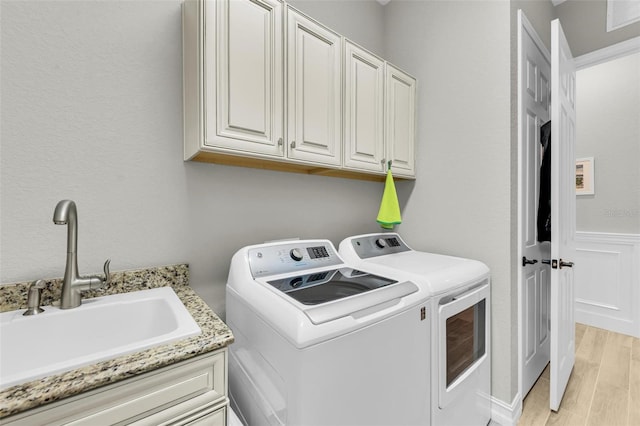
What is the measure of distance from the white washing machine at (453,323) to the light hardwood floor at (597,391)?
442 millimetres

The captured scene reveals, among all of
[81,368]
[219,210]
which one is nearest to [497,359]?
[219,210]

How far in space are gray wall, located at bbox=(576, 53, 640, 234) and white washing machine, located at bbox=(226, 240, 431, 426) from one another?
2.92 m

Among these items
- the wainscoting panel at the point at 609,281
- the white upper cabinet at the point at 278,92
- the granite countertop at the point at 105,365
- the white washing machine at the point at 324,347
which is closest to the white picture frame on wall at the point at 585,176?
the wainscoting panel at the point at 609,281

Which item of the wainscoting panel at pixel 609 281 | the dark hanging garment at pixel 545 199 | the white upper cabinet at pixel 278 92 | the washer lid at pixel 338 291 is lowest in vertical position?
the wainscoting panel at pixel 609 281

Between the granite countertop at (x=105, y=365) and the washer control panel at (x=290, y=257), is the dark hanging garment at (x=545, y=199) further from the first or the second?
the granite countertop at (x=105, y=365)

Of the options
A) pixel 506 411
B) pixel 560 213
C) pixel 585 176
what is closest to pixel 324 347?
pixel 506 411

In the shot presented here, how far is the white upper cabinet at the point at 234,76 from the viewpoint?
3.67 feet

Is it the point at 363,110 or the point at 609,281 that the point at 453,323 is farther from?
the point at 609,281

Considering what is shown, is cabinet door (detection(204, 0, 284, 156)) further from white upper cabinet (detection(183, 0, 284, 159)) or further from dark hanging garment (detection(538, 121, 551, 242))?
dark hanging garment (detection(538, 121, 551, 242))

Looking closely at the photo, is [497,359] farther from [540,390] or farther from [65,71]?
[65,71]

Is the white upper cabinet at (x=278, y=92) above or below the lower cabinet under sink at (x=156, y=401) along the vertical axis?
above

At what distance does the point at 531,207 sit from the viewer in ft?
6.17

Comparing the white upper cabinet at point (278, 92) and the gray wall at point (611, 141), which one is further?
the gray wall at point (611, 141)

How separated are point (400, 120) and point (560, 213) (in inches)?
44.1
